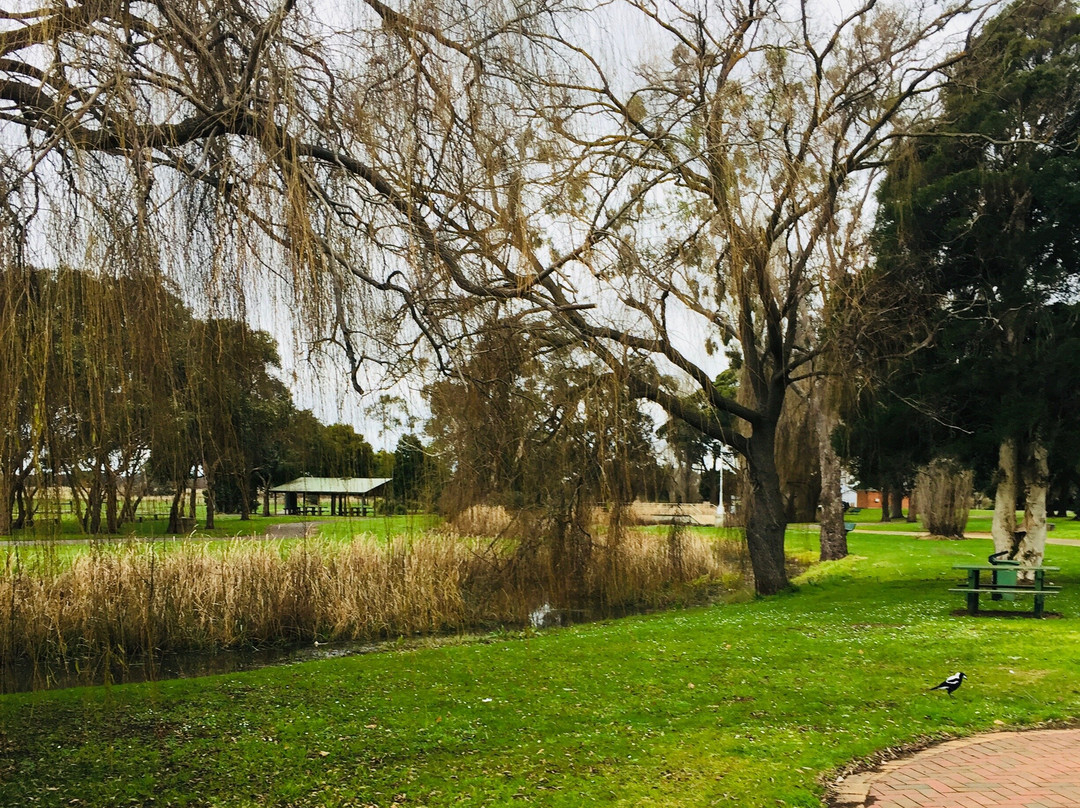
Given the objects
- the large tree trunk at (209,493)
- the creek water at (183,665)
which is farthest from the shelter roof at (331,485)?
the creek water at (183,665)

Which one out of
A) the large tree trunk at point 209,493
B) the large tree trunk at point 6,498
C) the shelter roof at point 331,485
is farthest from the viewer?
the shelter roof at point 331,485

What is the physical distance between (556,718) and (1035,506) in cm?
1035

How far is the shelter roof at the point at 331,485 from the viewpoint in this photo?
19.2ft

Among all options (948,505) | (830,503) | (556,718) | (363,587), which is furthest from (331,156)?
(948,505)

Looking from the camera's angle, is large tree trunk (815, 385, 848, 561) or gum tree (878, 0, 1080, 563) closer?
gum tree (878, 0, 1080, 563)

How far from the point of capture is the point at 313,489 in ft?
21.1

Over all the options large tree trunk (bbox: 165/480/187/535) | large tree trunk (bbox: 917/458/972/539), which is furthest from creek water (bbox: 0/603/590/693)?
large tree trunk (bbox: 917/458/972/539)

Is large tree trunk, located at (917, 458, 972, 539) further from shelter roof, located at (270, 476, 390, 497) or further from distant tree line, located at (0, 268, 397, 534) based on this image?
distant tree line, located at (0, 268, 397, 534)

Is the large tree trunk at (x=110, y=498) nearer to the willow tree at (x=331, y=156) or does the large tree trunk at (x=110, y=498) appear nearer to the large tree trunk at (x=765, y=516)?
the willow tree at (x=331, y=156)

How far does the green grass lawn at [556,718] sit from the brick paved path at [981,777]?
0.28m

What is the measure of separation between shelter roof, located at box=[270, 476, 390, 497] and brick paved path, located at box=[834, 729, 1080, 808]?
3.72 metres

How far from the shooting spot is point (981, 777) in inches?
221

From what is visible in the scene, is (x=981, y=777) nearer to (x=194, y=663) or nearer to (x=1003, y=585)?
(x=1003, y=585)

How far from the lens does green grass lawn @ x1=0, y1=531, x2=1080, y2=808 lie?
539 centimetres
